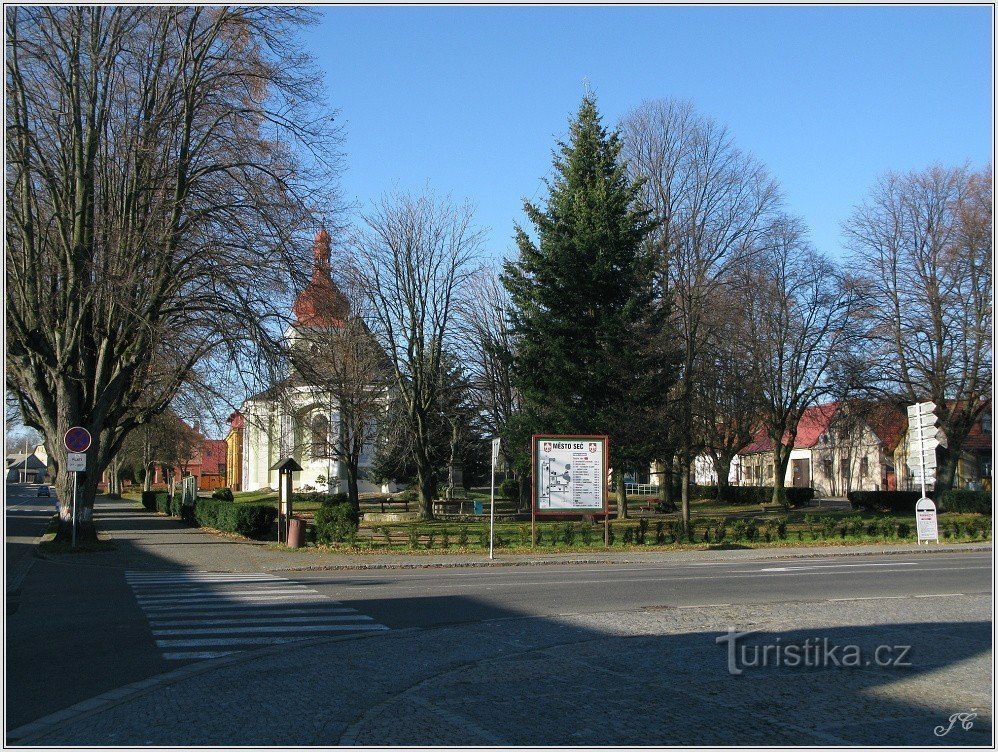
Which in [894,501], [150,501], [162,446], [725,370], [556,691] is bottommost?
[150,501]

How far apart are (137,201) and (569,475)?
14915 millimetres

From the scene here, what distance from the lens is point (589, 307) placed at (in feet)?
123

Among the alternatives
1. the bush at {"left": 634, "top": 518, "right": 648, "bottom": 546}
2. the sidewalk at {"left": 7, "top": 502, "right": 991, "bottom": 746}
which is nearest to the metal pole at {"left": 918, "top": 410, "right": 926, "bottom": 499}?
the bush at {"left": 634, "top": 518, "right": 648, "bottom": 546}

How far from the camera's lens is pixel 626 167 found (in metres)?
38.8

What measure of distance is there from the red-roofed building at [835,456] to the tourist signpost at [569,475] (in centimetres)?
2459

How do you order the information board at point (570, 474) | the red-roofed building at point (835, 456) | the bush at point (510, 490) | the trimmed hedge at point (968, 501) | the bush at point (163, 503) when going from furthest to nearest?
the bush at point (510, 490)
the bush at point (163, 503)
the red-roofed building at point (835, 456)
the trimmed hedge at point (968, 501)
the information board at point (570, 474)

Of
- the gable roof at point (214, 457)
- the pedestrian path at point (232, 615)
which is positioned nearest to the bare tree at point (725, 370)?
the pedestrian path at point (232, 615)

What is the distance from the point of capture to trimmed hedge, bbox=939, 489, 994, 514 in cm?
4331

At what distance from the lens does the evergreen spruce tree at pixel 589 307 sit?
115 feet

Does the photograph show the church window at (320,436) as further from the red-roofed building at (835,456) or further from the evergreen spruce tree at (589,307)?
the red-roofed building at (835,456)

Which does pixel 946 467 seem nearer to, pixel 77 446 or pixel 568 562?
pixel 568 562

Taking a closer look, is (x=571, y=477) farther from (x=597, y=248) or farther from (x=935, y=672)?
(x=935, y=672)

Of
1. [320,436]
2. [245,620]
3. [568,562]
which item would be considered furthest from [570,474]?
[320,436]

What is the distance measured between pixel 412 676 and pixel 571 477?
61.1ft
